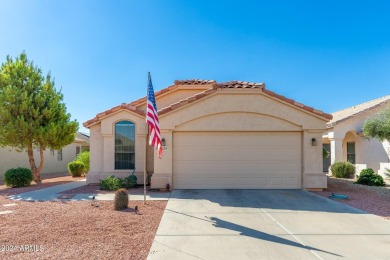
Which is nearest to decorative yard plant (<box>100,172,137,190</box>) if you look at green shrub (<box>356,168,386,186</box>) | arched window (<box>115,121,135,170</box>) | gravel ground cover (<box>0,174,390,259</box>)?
arched window (<box>115,121,135,170</box>)

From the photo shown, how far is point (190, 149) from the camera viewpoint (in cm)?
1120

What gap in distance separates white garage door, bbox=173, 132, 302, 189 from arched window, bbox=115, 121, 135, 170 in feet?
9.78

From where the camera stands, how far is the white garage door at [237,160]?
36.5 ft

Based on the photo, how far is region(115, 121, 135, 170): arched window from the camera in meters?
13.1

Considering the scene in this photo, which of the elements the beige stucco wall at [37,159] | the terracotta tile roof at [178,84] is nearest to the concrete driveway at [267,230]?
the terracotta tile roof at [178,84]

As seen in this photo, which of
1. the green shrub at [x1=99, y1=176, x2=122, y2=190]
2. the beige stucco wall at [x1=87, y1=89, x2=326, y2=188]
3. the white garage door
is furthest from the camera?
the green shrub at [x1=99, y1=176, x2=122, y2=190]

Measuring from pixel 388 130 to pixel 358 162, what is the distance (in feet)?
27.2

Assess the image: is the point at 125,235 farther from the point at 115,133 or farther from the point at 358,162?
the point at 358,162

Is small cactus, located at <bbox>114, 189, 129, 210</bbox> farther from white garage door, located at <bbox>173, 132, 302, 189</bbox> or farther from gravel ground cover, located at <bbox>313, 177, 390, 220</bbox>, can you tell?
gravel ground cover, located at <bbox>313, 177, 390, 220</bbox>

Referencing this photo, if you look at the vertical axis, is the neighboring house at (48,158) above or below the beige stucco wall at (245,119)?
below

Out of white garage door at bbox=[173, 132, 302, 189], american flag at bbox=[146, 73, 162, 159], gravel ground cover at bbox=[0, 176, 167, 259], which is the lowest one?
gravel ground cover at bbox=[0, 176, 167, 259]

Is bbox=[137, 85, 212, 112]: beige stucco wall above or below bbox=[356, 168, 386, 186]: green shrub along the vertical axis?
above

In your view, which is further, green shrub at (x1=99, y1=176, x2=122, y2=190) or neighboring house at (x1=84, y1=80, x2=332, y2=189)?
green shrub at (x1=99, y1=176, x2=122, y2=190)

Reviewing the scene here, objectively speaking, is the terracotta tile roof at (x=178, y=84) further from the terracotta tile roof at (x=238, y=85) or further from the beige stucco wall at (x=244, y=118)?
the beige stucco wall at (x=244, y=118)
